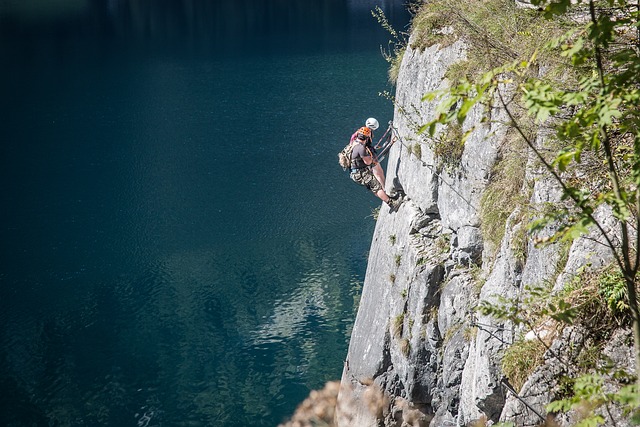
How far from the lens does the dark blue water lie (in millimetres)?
16531

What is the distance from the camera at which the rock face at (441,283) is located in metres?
7.18

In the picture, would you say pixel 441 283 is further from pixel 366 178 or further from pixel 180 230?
pixel 180 230

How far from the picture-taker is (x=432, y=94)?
144 inches

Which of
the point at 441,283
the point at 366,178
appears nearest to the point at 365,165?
the point at 366,178

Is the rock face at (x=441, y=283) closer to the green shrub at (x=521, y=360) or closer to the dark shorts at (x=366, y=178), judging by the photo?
the green shrub at (x=521, y=360)

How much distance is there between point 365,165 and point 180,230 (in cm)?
1181

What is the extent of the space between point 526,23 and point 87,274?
626 inches

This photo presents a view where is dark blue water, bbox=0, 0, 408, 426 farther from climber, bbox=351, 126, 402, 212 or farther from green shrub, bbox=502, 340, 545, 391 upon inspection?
green shrub, bbox=502, 340, 545, 391

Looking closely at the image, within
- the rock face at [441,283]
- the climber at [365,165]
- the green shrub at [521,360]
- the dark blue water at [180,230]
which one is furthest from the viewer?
the dark blue water at [180,230]

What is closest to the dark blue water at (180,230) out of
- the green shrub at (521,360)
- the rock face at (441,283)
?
the rock face at (441,283)

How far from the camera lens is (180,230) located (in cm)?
2333

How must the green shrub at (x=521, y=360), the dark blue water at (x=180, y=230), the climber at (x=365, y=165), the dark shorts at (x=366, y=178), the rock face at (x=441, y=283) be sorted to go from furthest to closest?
the dark blue water at (x=180, y=230) → the dark shorts at (x=366, y=178) → the climber at (x=365, y=165) → the rock face at (x=441, y=283) → the green shrub at (x=521, y=360)

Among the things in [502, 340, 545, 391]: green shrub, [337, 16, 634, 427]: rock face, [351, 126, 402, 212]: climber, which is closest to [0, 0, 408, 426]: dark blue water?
[337, 16, 634, 427]: rock face

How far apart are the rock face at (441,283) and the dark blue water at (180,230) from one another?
154 inches
